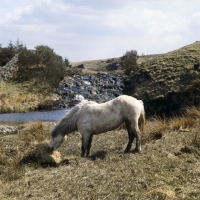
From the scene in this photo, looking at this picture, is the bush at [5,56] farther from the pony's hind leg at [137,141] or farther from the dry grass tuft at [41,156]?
the pony's hind leg at [137,141]

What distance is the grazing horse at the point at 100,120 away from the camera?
1021cm

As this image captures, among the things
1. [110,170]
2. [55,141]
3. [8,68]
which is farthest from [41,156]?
[8,68]

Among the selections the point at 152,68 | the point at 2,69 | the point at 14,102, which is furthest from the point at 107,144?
the point at 2,69

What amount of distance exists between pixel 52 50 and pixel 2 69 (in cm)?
1010

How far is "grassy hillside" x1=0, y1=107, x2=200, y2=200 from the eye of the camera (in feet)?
22.7

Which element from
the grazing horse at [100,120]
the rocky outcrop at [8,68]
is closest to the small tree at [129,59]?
the rocky outcrop at [8,68]

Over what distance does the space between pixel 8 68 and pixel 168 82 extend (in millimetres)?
27830

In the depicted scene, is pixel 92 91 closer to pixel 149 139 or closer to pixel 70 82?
pixel 70 82

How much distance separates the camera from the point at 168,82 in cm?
2039

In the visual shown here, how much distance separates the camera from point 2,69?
42344 millimetres

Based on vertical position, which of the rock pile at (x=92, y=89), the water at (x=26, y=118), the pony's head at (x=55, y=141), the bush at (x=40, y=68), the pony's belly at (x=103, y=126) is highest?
the bush at (x=40, y=68)

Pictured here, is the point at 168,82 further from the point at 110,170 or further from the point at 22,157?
the point at 110,170

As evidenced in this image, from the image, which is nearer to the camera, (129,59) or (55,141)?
(55,141)

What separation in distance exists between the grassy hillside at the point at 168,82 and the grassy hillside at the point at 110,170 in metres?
6.11
